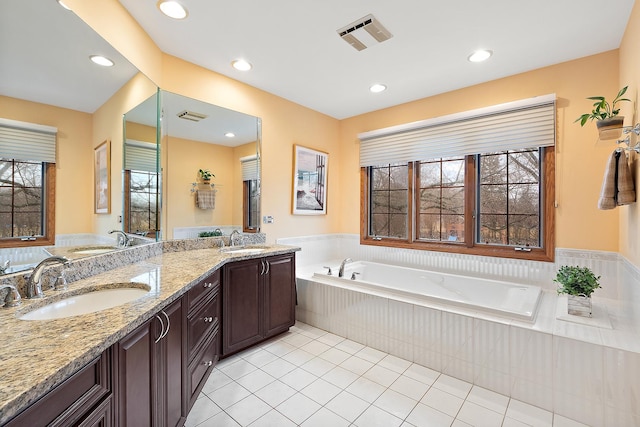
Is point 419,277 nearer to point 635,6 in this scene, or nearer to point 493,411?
point 493,411

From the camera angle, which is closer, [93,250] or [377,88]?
[93,250]

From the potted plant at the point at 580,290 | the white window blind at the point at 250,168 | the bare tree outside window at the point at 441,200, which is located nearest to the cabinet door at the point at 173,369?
the white window blind at the point at 250,168

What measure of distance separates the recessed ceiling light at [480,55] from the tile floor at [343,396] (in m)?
2.58

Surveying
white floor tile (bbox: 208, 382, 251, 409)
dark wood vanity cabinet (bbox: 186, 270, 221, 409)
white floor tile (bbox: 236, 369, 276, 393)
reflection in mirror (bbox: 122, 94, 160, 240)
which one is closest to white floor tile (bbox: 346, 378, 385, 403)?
white floor tile (bbox: 236, 369, 276, 393)

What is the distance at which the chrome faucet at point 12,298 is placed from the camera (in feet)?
3.72

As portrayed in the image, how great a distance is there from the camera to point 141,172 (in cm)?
221

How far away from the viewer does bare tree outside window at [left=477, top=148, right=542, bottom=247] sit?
2.80 meters

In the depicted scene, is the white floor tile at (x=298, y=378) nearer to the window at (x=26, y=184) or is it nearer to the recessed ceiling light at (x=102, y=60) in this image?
the window at (x=26, y=184)

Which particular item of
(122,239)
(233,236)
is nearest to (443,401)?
(233,236)

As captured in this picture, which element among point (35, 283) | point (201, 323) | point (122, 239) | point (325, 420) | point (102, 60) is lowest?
point (325, 420)

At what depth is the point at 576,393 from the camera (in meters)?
1.70

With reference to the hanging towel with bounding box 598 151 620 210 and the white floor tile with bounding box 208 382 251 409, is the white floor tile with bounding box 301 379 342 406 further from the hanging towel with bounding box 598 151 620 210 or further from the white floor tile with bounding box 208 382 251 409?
the hanging towel with bounding box 598 151 620 210

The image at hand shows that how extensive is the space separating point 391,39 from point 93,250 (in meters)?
2.47

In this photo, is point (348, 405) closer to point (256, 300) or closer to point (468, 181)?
point (256, 300)
